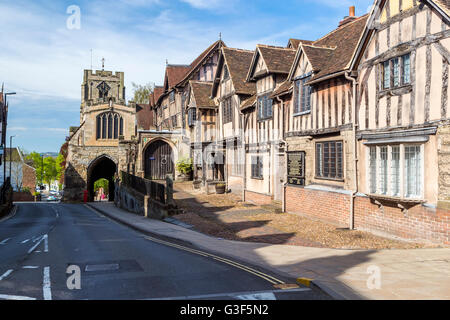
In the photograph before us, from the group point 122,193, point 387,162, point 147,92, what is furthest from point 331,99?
point 147,92

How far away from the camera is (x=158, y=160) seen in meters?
38.7

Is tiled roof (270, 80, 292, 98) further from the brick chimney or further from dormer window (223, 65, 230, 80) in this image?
dormer window (223, 65, 230, 80)

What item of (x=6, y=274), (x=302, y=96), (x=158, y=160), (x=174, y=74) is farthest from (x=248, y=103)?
(x=174, y=74)

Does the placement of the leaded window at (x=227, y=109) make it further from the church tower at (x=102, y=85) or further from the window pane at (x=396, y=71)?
the church tower at (x=102, y=85)

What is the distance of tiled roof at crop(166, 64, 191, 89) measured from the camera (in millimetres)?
43594

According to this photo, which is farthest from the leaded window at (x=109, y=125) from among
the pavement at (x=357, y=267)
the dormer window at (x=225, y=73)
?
the pavement at (x=357, y=267)

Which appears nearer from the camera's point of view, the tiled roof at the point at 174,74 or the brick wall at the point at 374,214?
the brick wall at the point at 374,214

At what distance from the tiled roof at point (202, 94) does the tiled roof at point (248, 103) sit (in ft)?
21.7

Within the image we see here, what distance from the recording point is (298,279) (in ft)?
26.2

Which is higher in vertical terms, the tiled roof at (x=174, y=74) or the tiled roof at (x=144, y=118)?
the tiled roof at (x=174, y=74)

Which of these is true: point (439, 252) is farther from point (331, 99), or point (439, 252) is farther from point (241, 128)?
point (241, 128)

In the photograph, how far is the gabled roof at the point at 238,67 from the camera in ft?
80.7

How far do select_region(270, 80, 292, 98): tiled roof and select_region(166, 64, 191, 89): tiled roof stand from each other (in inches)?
978

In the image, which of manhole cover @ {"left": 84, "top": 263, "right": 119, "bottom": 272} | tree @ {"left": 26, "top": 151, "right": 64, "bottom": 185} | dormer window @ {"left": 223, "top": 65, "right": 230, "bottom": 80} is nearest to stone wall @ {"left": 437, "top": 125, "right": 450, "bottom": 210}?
manhole cover @ {"left": 84, "top": 263, "right": 119, "bottom": 272}
